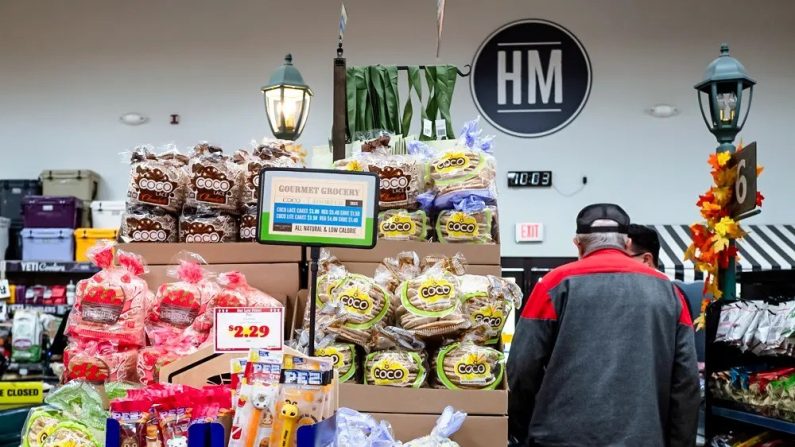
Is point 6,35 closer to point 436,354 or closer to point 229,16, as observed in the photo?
point 229,16

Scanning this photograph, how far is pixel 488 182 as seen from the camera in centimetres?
265

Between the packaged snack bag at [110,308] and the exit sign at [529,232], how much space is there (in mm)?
6919

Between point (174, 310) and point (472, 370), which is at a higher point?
point (174, 310)

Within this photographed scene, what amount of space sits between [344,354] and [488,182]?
0.79 meters

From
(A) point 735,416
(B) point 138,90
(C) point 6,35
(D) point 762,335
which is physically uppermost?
(C) point 6,35

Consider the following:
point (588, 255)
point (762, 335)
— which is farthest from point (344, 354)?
point (762, 335)

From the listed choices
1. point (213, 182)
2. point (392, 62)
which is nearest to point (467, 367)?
point (213, 182)

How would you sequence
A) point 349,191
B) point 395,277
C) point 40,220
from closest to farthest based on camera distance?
point 349,191, point 395,277, point 40,220

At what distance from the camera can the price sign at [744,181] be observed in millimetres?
3934

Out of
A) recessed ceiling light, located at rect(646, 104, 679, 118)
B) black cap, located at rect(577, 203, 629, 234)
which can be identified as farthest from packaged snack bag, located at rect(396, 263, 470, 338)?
recessed ceiling light, located at rect(646, 104, 679, 118)

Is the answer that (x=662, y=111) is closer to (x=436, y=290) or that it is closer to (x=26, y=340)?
(x=26, y=340)

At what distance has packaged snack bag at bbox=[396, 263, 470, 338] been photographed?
2.25 m

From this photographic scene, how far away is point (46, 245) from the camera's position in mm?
8352

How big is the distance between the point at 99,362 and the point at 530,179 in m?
7.20
